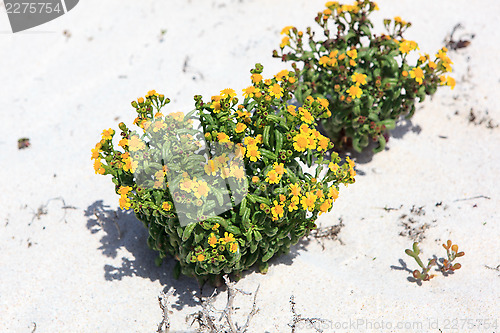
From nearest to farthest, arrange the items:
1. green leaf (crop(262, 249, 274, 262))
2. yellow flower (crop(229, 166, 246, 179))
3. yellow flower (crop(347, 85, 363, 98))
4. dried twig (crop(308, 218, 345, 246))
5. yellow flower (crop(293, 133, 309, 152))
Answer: yellow flower (crop(229, 166, 246, 179)) → yellow flower (crop(293, 133, 309, 152)) → green leaf (crop(262, 249, 274, 262)) → dried twig (crop(308, 218, 345, 246)) → yellow flower (crop(347, 85, 363, 98))

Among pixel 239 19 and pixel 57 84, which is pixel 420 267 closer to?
pixel 239 19

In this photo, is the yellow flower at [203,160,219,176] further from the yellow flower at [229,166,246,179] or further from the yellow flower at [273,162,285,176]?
the yellow flower at [273,162,285,176]

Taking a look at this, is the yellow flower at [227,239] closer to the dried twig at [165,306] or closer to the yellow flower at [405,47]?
the dried twig at [165,306]

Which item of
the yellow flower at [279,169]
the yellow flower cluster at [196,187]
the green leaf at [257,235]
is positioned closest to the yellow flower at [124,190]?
the yellow flower cluster at [196,187]

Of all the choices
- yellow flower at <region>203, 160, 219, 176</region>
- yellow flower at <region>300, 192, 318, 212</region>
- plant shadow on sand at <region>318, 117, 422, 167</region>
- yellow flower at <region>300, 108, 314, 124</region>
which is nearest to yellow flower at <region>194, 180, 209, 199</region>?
yellow flower at <region>203, 160, 219, 176</region>

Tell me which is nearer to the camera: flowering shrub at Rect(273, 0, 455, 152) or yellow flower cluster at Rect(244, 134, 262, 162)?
yellow flower cluster at Rect(244, 134, 262, 162)

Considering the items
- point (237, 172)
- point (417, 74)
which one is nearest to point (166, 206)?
point (237, 172)

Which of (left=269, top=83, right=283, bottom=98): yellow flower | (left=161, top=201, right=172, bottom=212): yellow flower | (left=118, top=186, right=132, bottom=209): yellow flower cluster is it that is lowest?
(left=161, top=201, right=172, bottom=212): yellow flower

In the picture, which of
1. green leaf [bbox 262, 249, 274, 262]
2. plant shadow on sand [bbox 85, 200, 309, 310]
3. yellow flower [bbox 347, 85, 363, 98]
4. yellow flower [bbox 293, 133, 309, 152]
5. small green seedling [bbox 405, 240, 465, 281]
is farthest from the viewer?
yellow flower [bbox 347, 85, 363, 98]
